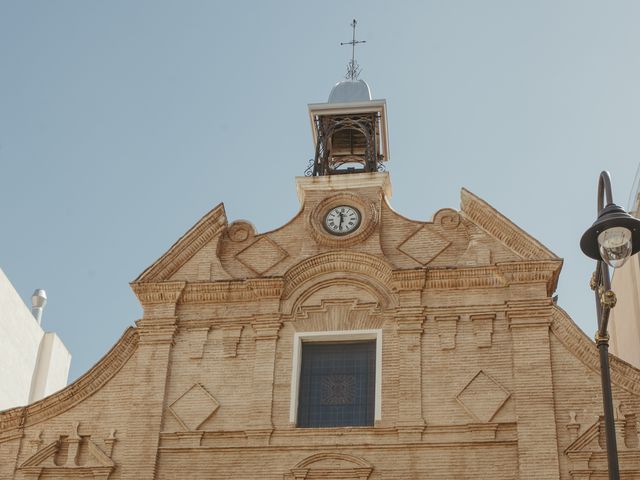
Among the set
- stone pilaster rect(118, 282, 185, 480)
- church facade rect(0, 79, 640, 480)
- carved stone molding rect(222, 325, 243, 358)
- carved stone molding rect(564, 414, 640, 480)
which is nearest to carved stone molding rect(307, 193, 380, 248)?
church facade rect(0, 79, 640, 480)

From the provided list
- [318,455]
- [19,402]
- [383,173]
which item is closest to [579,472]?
[318,455]

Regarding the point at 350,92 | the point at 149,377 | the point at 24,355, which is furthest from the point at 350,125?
the point at 24,355

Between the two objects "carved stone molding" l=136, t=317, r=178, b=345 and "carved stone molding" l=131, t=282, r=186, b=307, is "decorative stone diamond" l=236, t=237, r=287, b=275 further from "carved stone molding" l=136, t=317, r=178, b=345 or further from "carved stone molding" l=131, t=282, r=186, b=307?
"carved stone molding" l=136, t=317, r=178, b=345

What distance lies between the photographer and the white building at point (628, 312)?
22.9 m

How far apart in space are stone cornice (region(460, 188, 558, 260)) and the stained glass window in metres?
3.37

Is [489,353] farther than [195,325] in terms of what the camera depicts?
No

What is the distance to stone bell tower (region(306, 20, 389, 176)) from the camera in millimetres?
23969

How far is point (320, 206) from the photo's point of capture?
22203 millimetres

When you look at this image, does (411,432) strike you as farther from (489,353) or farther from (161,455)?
(161,455)

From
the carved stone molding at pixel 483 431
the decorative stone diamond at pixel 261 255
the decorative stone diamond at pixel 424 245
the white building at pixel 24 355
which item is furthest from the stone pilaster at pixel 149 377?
the white building at pixel 24 355

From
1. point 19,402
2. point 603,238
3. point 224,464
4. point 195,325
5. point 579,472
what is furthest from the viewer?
point 19,402

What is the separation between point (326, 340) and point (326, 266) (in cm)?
158

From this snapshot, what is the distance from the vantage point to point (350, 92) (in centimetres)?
2494

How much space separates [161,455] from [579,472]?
7.79 metres
